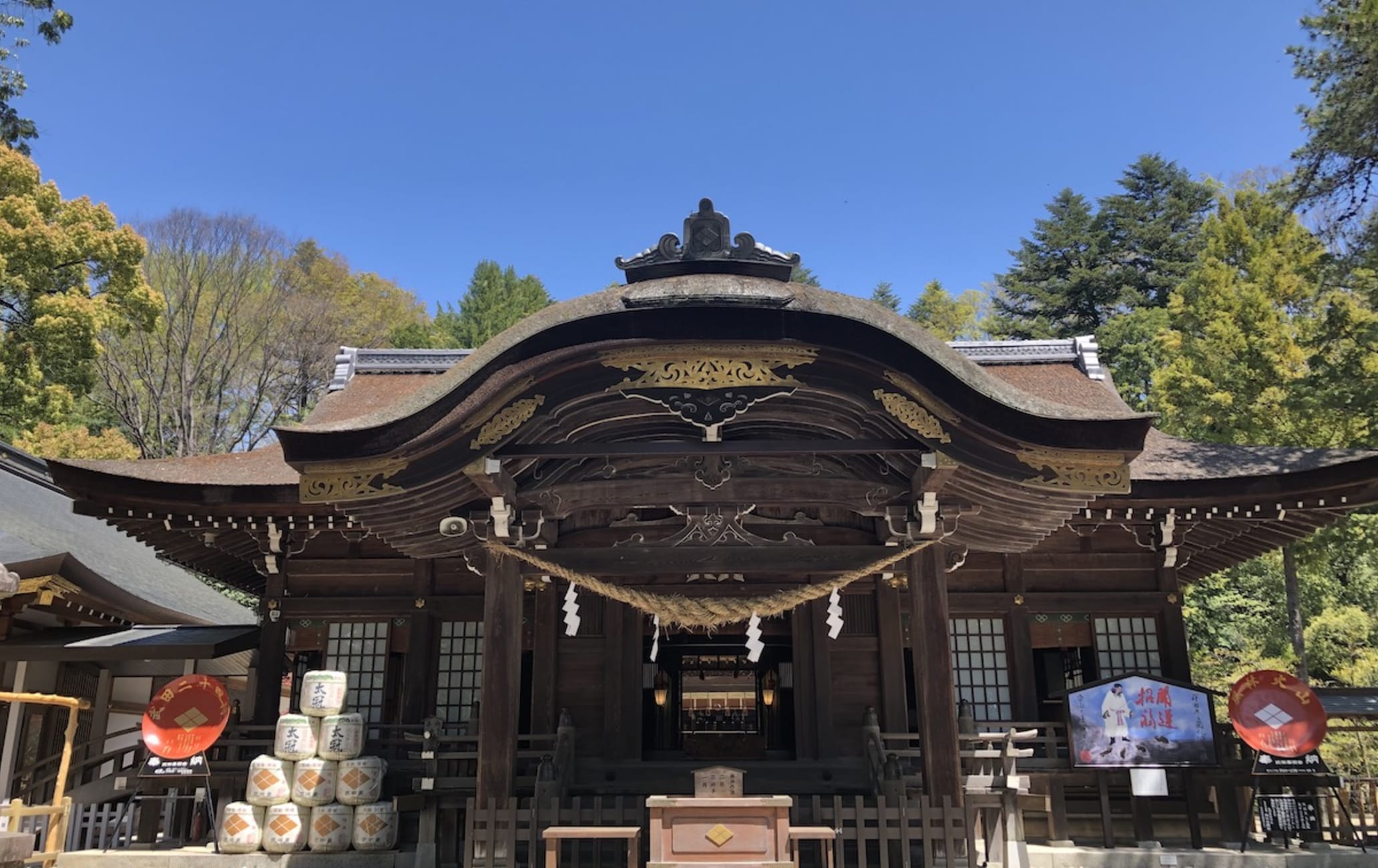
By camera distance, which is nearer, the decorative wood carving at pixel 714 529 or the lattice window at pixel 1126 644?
the decorative wood carving at pixel 714 529

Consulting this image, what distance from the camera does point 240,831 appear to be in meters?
8.58

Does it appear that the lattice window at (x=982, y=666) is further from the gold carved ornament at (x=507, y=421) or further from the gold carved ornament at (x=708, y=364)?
the gold carved ornament at (x=507, y=421)

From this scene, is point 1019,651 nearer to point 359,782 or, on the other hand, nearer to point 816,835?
point 816,835

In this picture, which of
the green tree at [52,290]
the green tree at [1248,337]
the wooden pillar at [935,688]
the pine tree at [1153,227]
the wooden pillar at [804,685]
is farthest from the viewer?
the pine tree at [1153,227]

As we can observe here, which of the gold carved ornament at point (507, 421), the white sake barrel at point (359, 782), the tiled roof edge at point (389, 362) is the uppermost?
the tiled roof edge at point (389, 362)

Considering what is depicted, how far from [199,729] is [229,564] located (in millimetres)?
3737

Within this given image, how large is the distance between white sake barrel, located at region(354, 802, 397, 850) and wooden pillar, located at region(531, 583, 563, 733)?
82.5 inches

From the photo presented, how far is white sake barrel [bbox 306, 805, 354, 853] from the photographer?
28.5 ft

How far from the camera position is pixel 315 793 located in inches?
344

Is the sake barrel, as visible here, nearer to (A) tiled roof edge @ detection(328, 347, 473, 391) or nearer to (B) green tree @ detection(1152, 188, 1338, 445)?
(A) tiled roof edge @ detection(328, 347, 473, 391)

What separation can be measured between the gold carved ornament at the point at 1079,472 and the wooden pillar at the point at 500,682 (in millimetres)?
4226

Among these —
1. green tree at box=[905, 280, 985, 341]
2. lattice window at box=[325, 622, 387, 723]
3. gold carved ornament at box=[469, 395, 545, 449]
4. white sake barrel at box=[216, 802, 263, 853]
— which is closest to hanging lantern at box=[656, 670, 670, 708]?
lattice window at box=[325, 622, 387, 723]

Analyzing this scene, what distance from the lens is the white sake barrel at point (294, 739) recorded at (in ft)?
29.1

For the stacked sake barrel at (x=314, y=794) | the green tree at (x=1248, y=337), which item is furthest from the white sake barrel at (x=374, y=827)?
the green tree at (x=1248, y=337)
